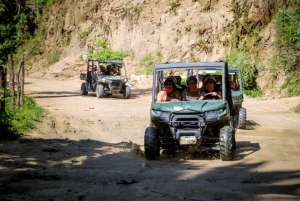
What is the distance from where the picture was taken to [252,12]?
99.6 feet

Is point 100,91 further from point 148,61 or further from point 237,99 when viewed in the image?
point 148,61

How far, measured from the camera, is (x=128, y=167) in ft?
25.9

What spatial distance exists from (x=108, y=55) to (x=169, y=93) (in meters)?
27.4

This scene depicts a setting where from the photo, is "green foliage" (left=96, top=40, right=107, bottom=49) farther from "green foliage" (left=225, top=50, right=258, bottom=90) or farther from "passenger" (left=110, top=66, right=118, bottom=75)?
"passenger" (left=110, top=66, right=118, bottom=75)

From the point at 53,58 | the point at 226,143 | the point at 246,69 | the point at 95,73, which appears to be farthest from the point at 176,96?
the point at 53,58

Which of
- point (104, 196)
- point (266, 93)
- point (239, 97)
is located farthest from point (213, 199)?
point (266, 93)

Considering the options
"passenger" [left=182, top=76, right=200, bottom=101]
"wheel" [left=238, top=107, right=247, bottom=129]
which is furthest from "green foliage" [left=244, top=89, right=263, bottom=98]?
"passenger" [left=182, top=76, right=200, bottom=101]

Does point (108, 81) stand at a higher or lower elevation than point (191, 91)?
lower

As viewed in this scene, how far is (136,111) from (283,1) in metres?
15.3

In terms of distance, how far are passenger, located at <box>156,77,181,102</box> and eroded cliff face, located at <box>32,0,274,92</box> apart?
20.0 metres

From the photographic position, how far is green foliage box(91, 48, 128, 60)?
3594 cm

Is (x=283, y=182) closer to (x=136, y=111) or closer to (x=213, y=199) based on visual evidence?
(x=213, y=199)

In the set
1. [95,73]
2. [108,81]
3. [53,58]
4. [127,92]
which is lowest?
[127,92]

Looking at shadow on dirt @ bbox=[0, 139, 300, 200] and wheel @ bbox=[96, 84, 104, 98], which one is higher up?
wheel @ bbox=[96, 84, 104, 98]
